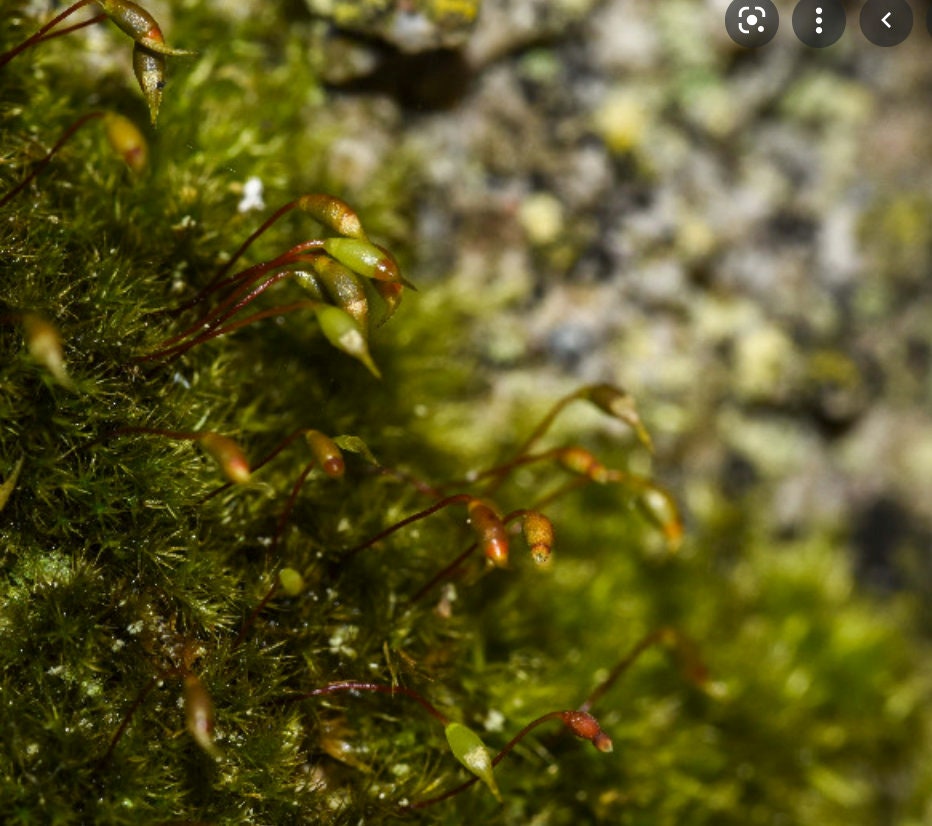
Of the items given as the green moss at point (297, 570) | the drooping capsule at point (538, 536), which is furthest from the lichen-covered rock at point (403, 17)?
the drooping capsule at point (538, 536)

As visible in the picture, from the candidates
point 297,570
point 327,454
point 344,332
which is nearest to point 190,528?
point 297,570

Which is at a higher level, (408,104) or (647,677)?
(408,104)

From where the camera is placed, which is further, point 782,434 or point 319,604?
point 782,434

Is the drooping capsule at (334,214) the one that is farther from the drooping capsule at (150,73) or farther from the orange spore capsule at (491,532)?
the orange spore capsule at (491,532)

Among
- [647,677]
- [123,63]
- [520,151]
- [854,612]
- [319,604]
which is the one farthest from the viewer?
[854,612]

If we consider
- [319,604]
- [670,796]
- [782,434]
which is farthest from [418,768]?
[782,434]

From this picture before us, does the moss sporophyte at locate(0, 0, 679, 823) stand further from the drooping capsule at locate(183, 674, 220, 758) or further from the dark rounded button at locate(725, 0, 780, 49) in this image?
the dark rounded button at locate(725, 0, 780, 49)

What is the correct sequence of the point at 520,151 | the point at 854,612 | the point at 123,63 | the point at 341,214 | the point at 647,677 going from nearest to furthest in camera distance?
the point at 341,214 → the point at 123,63 → the point at 647,677 → the point at 520,151 → the point at 854,612

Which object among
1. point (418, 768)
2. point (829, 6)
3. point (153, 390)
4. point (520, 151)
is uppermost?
point (829, 6)

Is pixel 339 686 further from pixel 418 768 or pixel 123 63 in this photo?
pixel 123 63
